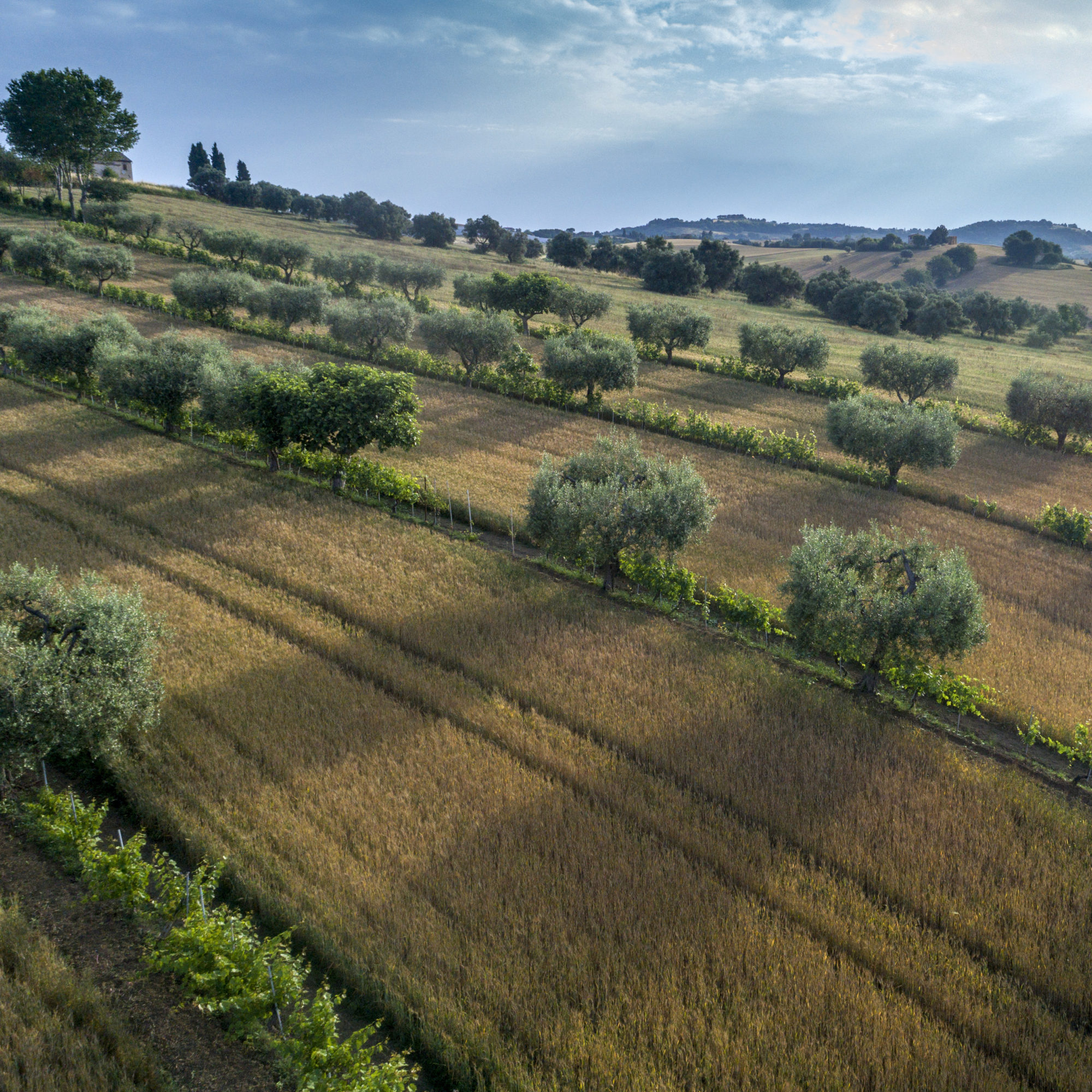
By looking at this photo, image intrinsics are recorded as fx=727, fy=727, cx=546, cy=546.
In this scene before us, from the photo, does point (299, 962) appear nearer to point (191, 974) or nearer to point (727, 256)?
point (191, 974)

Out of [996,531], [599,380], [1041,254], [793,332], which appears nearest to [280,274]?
[599,380]

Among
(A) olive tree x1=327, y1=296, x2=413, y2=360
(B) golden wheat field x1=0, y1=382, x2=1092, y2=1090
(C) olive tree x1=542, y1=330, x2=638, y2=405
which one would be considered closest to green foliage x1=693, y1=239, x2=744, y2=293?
(C) olive tree x1=542, y1=330, x2=638, y2=405

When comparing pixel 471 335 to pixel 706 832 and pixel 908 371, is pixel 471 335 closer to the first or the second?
pixel 908 371

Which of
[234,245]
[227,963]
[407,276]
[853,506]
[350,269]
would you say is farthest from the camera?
[234,245]

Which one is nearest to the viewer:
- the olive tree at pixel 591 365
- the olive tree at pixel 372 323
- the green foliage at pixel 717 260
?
the olive tree at pixel 591 365

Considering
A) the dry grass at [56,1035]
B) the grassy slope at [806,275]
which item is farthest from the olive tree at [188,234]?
the dry grass at [56,1035]

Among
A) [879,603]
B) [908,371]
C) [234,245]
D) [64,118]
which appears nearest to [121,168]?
[64,118]

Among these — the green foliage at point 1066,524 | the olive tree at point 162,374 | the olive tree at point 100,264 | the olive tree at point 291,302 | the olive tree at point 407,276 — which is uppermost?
the olive tree at point 407,276

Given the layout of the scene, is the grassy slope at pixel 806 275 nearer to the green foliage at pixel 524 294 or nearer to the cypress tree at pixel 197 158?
the green foliage at pixel 524 294
